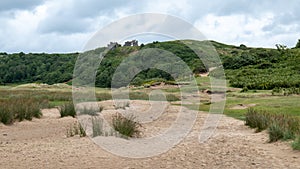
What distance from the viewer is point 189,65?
66625 mm

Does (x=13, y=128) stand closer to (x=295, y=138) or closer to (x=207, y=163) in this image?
(x=207, y=163)

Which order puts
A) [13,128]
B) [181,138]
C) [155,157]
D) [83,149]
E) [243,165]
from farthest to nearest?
[13,128] → [181,138] → [83,149] → [155,157] → [243,165]

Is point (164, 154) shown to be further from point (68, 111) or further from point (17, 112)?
point (68, 111)

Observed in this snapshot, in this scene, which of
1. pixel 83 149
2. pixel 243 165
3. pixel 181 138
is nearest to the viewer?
pixel 243 165

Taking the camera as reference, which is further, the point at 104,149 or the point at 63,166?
the point at 104,149

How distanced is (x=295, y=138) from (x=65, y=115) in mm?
10612

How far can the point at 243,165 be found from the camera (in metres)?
8.34

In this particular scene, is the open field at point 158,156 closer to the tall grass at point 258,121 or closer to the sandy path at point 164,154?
the sandy path at point 164,154

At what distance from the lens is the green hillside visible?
141ft

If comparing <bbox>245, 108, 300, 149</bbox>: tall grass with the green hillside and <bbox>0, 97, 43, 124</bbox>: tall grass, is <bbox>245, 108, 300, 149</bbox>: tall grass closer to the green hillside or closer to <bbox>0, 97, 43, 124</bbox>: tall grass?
<bbox>0, 97, 43, 124</bbox>: tall grass

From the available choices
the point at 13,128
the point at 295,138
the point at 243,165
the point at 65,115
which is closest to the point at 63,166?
the point at 243,165

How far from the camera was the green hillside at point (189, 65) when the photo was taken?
141 feet

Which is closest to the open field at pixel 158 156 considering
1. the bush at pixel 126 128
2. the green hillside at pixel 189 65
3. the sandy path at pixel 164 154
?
the sandy path at pixel 164 154

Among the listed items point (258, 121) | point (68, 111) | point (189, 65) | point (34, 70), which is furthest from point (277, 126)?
point (34, 70)
